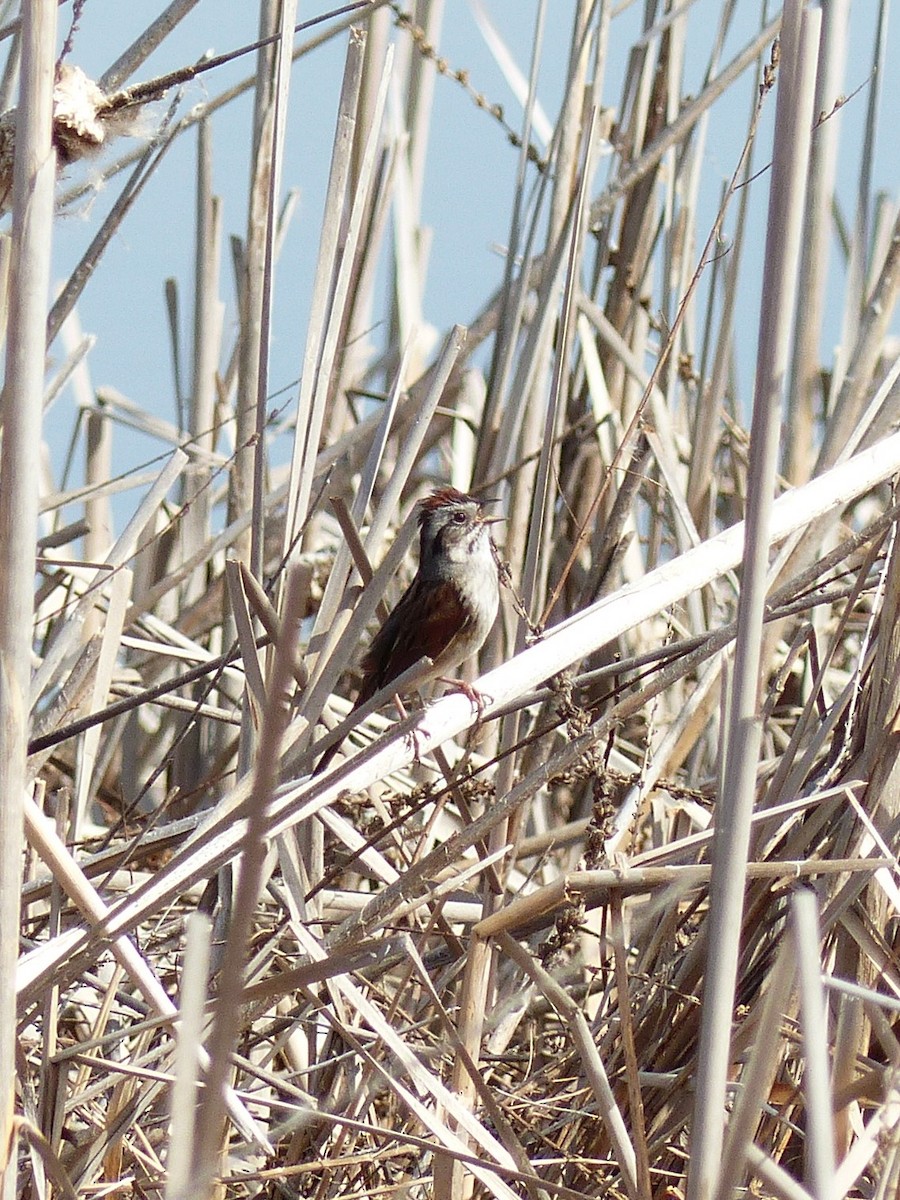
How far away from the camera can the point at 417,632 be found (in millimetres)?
3225

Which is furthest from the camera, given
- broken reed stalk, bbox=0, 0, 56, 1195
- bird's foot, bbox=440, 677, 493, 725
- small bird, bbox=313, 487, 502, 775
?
small bird, bbox=313, 487, 502, 775

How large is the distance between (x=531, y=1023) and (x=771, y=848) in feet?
3.67

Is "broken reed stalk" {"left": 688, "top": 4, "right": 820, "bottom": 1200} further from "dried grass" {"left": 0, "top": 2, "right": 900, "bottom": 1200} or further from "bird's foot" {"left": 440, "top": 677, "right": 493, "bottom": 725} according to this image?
"bird's foot" {"left": 440, "top": 677, "right": 493, "bottom": 725}

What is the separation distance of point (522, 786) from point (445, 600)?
4.37 feet

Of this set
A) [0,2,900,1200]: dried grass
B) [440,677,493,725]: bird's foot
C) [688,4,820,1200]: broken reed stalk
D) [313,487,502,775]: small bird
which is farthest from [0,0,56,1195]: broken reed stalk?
[313,487,502,775]: small bird

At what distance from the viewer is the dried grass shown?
1495mm

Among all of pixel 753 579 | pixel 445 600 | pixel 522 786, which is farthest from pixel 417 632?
pixel 753 579

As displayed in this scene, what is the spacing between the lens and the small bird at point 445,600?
3.16 metres

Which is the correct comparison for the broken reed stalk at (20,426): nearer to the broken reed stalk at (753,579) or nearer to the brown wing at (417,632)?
the broken reed stalk at (753,579)

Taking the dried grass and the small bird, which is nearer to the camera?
the dried grass

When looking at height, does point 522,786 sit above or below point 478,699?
below

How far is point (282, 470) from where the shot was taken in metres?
4.58

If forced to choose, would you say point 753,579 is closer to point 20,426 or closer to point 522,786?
point 522,786

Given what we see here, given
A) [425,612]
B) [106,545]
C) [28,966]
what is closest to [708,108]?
[425,612]
